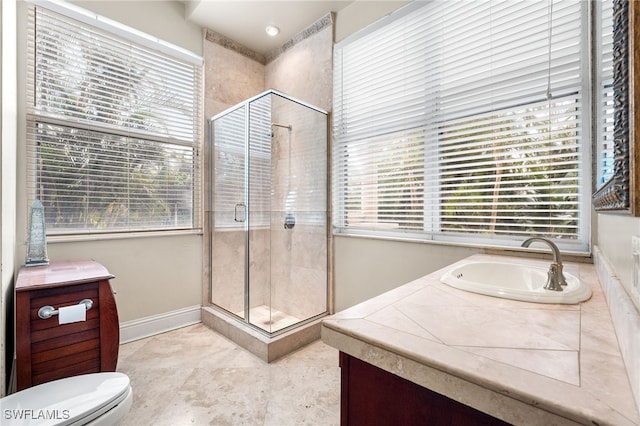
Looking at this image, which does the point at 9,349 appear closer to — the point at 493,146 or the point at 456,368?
the point at 456,368

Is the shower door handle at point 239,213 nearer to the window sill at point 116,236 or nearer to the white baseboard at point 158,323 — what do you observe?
the window sill at point 116,236

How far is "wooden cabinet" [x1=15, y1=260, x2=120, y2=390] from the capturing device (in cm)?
135

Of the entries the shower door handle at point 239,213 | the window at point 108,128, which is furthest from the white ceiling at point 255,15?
the shower door handle at point 239,213

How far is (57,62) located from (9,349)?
189 centimetres

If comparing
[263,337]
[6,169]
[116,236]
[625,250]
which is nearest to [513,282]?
[625,250]

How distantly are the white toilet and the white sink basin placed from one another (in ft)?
4.51

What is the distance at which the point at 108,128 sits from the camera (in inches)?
87.0

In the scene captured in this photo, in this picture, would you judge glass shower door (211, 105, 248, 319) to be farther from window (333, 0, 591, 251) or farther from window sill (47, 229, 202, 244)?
window (333, 0, 591, 251)

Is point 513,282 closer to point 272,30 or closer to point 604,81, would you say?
point 604,81

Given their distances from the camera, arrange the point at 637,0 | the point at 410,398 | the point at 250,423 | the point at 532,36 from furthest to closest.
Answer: the point at 532,36
the point at 250,423
the point at 410,398
the point at 637,0

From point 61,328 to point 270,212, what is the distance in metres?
1.47

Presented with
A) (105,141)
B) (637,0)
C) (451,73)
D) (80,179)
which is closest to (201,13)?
(105,141)

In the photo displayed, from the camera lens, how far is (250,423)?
1433 millimetres

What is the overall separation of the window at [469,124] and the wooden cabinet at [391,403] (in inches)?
A: 55.4
